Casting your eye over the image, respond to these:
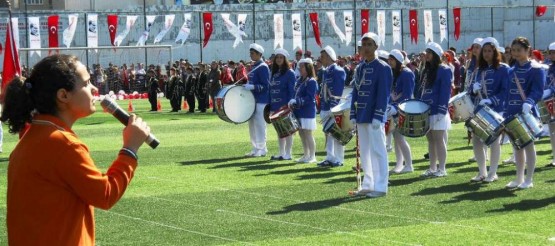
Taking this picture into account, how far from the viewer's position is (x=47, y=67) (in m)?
4.89

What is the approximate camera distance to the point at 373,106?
13.1 meters

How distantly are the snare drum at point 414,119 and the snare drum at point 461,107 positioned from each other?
433 mm

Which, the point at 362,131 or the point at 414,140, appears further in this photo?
the point at 414,140

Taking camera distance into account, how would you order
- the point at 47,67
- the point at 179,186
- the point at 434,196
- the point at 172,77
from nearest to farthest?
the point at 47,67 → the point at 434,196 → the point at 179,186 → the point at 172,77

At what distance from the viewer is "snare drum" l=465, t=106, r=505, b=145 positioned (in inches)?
523

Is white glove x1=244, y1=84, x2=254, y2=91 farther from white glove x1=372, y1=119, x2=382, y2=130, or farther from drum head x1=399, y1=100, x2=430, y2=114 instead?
white glove x1=372, y1=119, x2=382, y2=130

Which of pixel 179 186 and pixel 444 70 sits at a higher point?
pixel 444 70

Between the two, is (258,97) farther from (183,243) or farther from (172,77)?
(172,77)

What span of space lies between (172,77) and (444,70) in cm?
2417

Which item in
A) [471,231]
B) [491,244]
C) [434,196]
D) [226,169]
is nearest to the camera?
[491,244]

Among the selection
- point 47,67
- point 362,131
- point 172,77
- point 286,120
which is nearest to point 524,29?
point 172,77

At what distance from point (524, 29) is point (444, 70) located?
46.4 metres

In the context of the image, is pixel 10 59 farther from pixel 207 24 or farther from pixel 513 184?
pixel 207 24

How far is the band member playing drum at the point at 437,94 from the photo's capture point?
15023 mm
